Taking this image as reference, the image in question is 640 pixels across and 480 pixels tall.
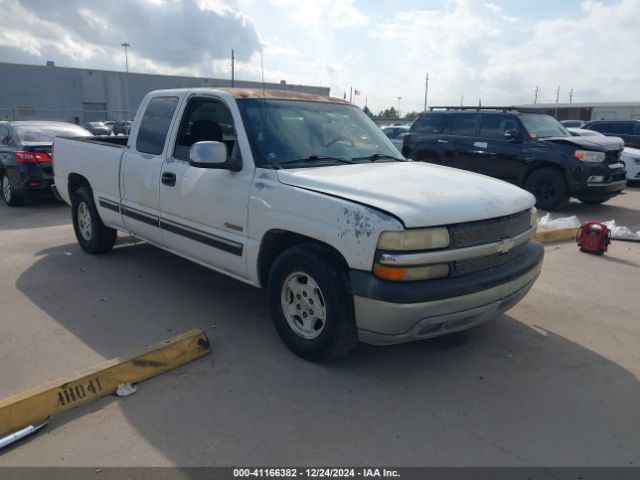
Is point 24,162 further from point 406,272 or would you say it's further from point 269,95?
point 406,272

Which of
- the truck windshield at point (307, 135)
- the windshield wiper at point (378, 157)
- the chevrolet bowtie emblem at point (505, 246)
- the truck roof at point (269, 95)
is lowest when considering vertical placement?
the chevrolet bowtie emblem at point (505, 246)

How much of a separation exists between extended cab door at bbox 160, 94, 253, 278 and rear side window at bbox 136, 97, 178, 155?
0.80 ft

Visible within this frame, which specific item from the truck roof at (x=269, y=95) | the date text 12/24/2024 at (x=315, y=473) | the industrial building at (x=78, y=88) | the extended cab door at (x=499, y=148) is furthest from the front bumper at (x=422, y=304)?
the industrial building at (x=78, y=88)

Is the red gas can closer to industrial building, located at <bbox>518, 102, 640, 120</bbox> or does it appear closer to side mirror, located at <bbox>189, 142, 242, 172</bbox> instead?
side mirror, located at <bbox>189, 142, 242, 172</bbox>

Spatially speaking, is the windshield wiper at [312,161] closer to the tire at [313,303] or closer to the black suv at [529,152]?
the tire at [313,303]

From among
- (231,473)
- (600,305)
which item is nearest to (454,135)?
(600,305)

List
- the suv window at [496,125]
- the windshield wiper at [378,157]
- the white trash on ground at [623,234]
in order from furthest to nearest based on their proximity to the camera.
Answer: the suv window at [496,125]
the white trash on ground at [623,234]
the windshield wiper at [378,157]

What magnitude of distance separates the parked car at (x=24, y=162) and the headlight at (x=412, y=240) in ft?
27.9

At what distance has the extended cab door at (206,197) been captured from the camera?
405 cm

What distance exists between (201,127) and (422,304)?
2812mm

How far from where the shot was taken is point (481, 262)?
3.42m

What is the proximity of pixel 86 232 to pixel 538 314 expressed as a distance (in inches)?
212

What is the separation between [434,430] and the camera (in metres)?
2.99

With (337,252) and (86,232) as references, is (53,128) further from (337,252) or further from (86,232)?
(337,252)
